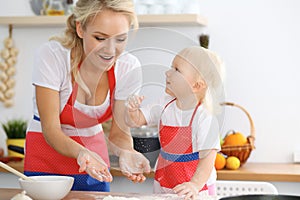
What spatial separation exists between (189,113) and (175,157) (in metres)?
0.13

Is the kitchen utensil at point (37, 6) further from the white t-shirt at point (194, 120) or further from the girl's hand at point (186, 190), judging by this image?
the girl's hand at point (186, 190)

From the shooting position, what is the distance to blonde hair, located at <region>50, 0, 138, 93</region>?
71.5 inches

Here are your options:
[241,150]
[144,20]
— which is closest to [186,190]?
[241,150]

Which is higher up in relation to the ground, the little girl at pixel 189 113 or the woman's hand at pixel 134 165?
the little girl at pixel 189 113

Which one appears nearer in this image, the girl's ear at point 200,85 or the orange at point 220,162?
the girl's ear at point 200,85

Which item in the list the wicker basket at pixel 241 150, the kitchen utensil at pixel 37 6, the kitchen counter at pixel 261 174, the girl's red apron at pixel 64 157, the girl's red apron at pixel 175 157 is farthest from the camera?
the kitchen utensil at pixel 37 6

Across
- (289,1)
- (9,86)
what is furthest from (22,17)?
(289,1)

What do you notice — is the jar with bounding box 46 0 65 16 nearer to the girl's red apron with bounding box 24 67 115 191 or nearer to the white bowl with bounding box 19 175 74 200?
the girl's red apron with bounding box 24 67 115 191

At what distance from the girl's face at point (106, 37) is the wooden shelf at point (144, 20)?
113 cm

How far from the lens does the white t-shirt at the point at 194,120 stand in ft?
5.69

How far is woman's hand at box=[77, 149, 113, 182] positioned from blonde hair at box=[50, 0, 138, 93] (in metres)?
0.25

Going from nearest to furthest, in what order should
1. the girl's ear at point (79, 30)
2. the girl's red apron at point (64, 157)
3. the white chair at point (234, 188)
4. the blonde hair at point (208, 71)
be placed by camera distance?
the blonde hair at point (208, 71), the girl's ear at point (79, 30), the girl's red apron at point (64, 157), the white chair at point (234, 188)

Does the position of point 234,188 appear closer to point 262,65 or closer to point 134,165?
point 134,165

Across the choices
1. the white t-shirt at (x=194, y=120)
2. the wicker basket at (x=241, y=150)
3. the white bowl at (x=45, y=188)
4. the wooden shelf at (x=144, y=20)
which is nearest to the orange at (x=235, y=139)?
the wicker basket at (x=241, y=150)
